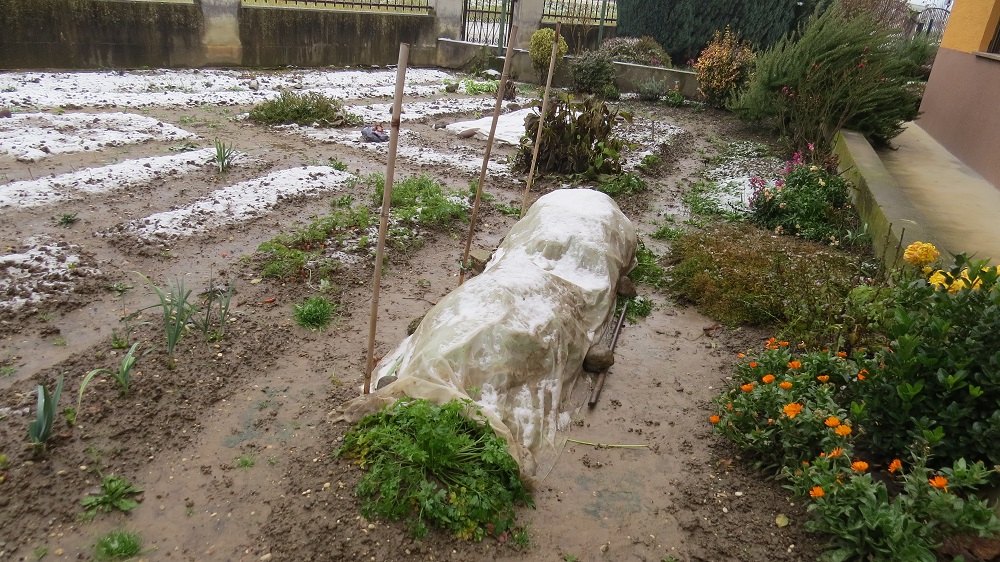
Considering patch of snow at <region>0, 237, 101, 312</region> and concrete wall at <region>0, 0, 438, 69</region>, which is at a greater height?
concrete wall at <region>0, 0, 438, 69</region>

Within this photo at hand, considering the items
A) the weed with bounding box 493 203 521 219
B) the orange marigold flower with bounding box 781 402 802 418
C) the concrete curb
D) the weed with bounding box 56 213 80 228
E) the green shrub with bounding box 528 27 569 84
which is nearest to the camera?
the orange marigold flower with bounding box 781 402 802 418

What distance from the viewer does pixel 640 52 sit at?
1540 centimetres

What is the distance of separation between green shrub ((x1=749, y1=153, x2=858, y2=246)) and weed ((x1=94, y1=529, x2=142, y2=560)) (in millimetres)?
6185

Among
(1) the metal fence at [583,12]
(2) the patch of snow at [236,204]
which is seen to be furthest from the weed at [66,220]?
(1) the metal fence at [583,12]

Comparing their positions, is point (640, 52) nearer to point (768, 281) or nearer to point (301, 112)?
point (301, 112)

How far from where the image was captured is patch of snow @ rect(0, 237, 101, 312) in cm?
414

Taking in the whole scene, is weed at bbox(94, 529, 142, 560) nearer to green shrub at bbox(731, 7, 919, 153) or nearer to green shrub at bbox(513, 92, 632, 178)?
green shrub at bbox(513, 92, 632, 178)

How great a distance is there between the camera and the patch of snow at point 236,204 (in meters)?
5.38

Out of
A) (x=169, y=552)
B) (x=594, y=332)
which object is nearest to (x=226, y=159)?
(x=594, y=332)

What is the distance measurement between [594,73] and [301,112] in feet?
23.5

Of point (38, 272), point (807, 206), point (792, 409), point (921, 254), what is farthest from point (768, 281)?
point (38, 272)

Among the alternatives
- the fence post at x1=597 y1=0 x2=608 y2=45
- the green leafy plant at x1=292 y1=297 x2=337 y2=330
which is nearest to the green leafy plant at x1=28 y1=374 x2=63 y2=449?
the green leafy plant at x1=292 y1=297 x2=337 y2=330

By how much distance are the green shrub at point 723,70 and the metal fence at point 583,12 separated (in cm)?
441

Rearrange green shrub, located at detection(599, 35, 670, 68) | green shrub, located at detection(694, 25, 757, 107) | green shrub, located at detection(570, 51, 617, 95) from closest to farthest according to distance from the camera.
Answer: green shrub, located at detection(694, 25, 757, 107) < green shrub, located at detection(570, 51, 617, 95) < green shrub, located at detection(599, 35, 670, 68)
